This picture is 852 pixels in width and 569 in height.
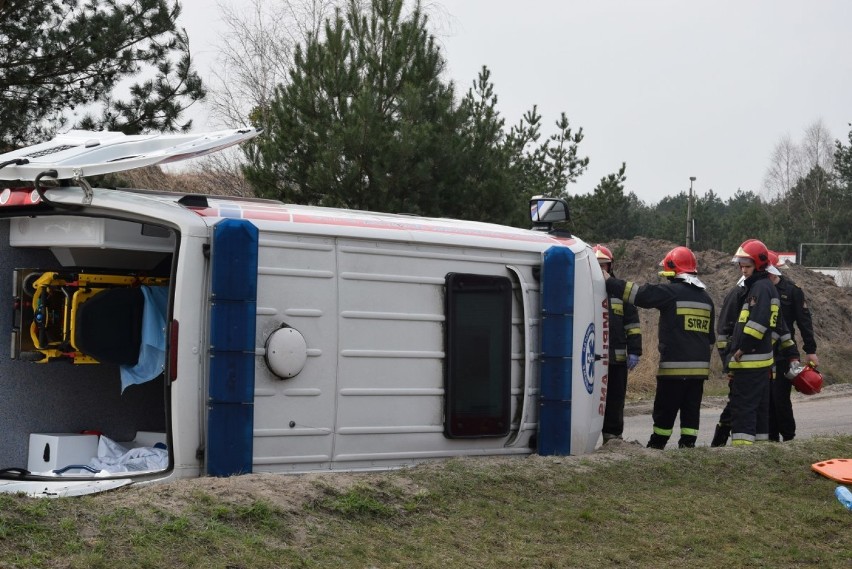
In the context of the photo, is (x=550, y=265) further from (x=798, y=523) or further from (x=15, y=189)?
(x=15, y=189)

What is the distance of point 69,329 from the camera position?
728 cm

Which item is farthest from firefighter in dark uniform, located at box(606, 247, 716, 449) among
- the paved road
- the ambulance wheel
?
the ambulance wheel

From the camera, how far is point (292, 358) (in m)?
6.77

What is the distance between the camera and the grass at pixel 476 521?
520 cm

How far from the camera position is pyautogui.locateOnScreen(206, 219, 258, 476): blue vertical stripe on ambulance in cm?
651

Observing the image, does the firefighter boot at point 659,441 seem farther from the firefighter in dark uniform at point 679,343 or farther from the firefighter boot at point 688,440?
the firefighter boot at point 688,440

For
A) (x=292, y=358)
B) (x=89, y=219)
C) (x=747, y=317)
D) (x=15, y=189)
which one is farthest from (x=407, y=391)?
(x=747, y=317)

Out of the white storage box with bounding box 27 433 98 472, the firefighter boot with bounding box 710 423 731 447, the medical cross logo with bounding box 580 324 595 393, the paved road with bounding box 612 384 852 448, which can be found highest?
the medical cross logo with bounding box 580 324 595 393

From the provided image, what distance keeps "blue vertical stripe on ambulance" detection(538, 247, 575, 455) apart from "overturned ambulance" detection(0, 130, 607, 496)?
→ 1 centimetres

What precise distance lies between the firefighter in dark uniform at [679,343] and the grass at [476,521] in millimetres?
1743

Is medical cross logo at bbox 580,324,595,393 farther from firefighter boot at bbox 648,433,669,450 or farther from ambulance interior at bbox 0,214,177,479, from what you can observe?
ambulance interior at bbox 0,214,177,479

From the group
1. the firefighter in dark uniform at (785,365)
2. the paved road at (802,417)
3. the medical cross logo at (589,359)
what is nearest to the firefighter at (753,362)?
the firefighter in dark uniform at (785,365)

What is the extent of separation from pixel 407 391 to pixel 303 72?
10838 mm

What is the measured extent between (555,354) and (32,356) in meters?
3.46
